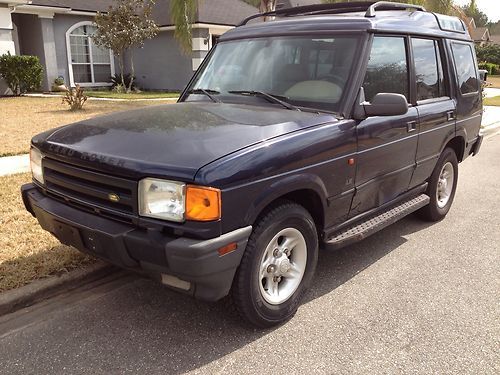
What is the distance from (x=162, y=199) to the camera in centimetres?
274

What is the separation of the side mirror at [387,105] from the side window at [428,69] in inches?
45.8

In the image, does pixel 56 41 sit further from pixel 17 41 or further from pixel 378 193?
pixel 378 193

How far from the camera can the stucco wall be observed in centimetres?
2170

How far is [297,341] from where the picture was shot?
3.15 meters

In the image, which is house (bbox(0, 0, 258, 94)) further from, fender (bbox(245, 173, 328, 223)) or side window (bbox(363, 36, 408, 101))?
fender (bbox(245, 173, 328, 223))

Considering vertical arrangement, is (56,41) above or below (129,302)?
above

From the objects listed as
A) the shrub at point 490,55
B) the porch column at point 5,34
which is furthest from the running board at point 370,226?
the shrub at point 490,55

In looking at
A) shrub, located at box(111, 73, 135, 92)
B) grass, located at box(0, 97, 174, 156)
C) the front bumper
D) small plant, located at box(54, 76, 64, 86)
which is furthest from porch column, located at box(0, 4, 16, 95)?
the front bumper

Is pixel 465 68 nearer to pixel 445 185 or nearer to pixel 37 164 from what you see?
pixel 445 185

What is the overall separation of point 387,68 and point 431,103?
0.92 m

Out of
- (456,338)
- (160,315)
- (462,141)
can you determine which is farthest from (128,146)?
(462,141)

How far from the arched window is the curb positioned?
18.1m

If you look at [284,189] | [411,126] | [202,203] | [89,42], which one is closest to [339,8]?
[411,126]

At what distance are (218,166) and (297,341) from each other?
1.30 metres
